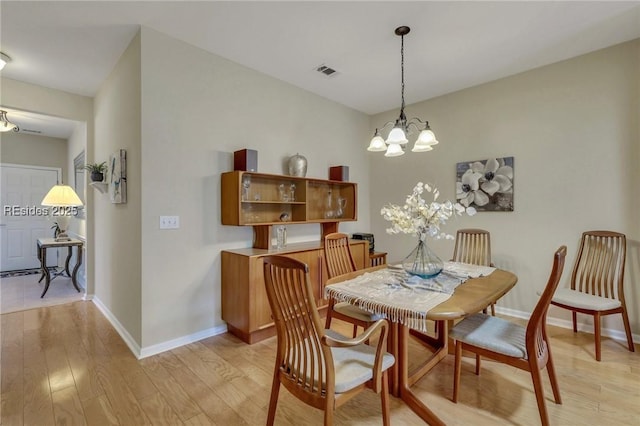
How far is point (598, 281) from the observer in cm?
284

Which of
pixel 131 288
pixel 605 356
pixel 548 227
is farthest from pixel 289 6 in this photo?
pixel 605 356

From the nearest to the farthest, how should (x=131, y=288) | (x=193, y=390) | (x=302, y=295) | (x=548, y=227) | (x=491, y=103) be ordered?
(x=302, y=295) → (x=193, y=390) → (x=131, y=288) → (x=548, y=227) → (x=491, y=103)

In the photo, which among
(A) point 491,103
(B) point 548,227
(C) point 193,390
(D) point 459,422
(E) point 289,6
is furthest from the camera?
(A) point 491,103

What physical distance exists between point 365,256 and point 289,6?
2.76 meters

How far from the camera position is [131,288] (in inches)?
109

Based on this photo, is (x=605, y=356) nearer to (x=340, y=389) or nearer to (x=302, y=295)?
(x=340, y=389)

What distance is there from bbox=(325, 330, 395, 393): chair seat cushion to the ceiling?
2.44 metres

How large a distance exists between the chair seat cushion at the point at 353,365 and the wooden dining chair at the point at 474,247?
221cm

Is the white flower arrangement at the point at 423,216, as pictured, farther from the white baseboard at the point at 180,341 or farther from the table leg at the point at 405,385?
the white baseboard at the point at 180,341

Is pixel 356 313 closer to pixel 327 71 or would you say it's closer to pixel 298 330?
pixel 298 330

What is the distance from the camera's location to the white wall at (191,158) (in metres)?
2.61

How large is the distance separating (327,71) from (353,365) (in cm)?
304

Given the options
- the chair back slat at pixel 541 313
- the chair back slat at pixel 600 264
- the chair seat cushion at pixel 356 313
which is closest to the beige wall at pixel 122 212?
the chair seat cushion at pixel 356 313

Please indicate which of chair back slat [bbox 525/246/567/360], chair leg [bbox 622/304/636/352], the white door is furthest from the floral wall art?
the white door
